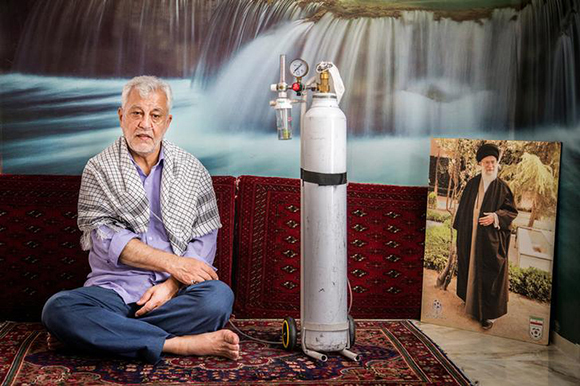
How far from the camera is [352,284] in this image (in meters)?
3.90

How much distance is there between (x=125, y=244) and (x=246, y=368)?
2.66 ft

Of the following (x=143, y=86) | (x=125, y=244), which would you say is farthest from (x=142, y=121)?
(x=125, y=244)

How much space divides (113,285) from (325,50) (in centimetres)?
192

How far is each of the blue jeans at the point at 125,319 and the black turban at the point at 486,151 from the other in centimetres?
163

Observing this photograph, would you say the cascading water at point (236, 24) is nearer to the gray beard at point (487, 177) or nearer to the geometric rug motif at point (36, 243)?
the geometric rug motif at point (36, 243)

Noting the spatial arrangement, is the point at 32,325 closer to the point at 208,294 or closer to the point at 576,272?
the point at 208,294

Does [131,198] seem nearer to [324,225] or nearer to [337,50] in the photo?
[324,225]

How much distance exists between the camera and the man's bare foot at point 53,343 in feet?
10.3

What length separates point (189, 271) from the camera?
3182mm

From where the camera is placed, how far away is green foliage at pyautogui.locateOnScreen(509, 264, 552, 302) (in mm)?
3459

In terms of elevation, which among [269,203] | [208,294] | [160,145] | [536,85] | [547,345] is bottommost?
[547,345]

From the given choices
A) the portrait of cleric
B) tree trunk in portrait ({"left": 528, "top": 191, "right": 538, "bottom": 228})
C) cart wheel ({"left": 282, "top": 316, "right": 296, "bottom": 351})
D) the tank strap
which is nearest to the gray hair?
the tank strap

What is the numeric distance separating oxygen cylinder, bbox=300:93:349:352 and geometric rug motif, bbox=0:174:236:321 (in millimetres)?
1419

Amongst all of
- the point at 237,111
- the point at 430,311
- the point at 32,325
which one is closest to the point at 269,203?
the point at 237,111
